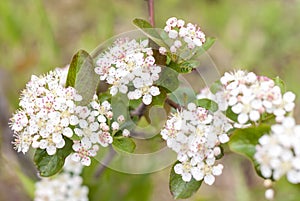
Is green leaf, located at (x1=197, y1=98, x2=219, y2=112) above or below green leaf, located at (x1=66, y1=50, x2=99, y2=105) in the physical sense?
below

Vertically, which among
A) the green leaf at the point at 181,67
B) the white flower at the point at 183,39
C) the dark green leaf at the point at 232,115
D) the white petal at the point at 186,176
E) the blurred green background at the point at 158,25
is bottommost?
the blurred green background at the point at 158,25

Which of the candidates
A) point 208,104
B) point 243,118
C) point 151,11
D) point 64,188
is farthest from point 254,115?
point 64,188

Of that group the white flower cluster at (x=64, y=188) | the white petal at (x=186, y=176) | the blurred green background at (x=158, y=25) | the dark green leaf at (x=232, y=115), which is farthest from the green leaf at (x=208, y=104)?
the blurred green background at (x=158, y=25)

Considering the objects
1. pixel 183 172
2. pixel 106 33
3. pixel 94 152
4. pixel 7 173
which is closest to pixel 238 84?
pixel 183 172

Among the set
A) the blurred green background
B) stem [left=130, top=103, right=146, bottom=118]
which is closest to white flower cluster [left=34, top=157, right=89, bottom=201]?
the blurred green background

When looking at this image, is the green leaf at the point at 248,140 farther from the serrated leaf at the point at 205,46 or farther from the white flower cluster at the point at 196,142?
the serrated leaf at the point at 205,46

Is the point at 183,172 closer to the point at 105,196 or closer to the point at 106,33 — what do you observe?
the point at 105,196

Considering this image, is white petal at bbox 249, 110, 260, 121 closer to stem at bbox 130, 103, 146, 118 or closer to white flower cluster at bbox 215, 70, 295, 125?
white flower cluster at bbox 215, 70, 295, 125
